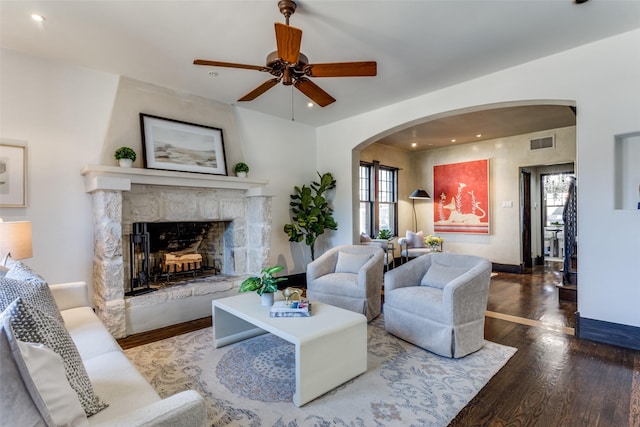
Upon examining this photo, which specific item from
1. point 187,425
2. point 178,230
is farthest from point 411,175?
point 187,425

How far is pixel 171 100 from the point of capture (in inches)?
160

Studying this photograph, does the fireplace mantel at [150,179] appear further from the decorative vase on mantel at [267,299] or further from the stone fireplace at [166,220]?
the decorative vase on mantel at [267,299]

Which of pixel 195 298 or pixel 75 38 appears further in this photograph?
pixel 195 298

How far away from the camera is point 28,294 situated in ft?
5.10

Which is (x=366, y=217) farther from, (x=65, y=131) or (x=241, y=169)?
(x=65, y=131)

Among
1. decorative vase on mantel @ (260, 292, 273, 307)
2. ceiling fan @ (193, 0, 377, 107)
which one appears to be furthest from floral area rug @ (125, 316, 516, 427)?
ceiling fan @ (193, 0, 377, 107)

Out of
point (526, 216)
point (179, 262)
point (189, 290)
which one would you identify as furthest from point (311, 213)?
point (526, 216)

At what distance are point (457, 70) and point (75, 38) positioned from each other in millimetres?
3801

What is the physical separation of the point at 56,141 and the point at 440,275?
4203 mm

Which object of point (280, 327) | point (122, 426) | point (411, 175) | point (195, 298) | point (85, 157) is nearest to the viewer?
point (122, 426)

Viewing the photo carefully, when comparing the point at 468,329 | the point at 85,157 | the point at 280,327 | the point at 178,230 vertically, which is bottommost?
the point at 468,329

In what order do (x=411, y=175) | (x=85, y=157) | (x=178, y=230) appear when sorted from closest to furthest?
(x=85, y=157) → (x=178, y=230) → (x=411, y=175)

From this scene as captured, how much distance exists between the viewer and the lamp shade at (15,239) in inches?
93.4

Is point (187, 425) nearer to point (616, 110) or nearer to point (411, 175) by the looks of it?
point (616, 110)
